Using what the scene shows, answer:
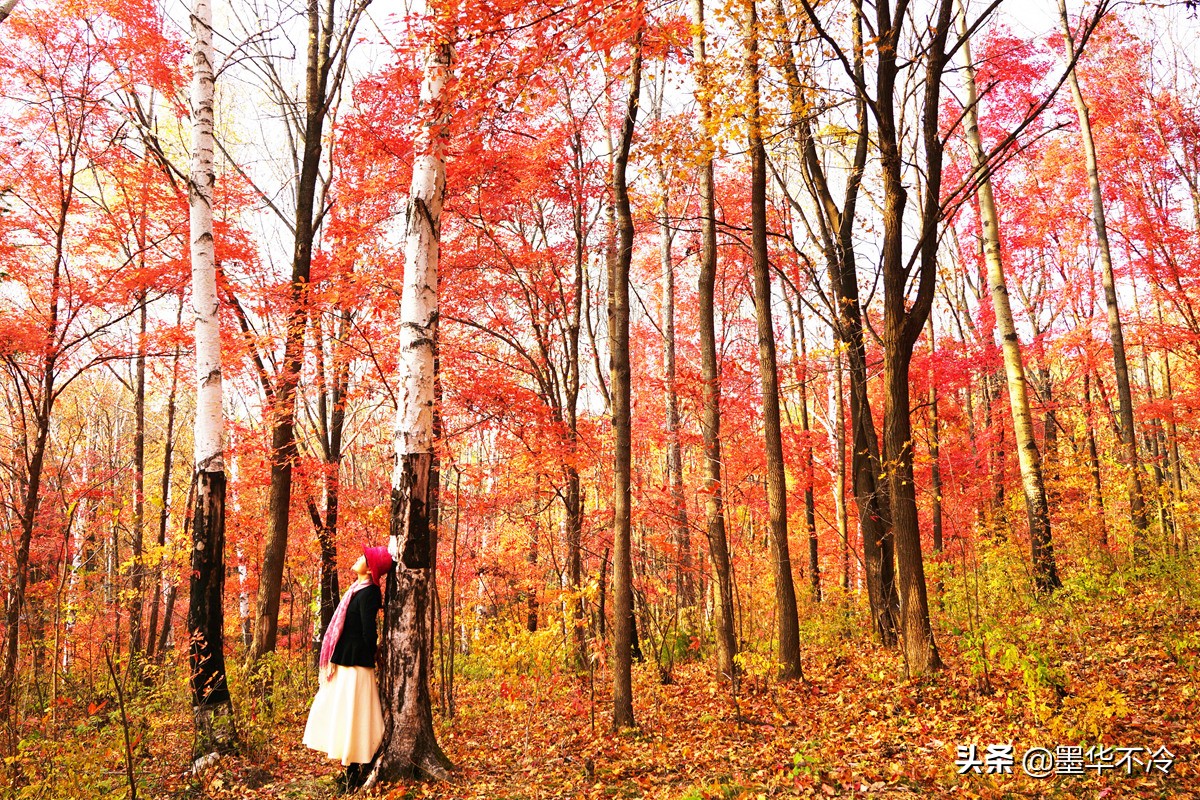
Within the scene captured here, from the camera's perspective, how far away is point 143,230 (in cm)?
1133

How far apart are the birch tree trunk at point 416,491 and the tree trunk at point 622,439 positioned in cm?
170

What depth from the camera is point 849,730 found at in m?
5.30

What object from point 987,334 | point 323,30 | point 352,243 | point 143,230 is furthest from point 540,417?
point 987,334

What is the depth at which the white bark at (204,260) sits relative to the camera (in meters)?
6.41

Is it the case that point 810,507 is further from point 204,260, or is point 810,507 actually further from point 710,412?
point 204,260

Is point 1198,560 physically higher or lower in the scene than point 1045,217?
lower

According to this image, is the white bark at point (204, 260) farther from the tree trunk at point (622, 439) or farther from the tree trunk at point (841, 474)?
the tree trunk at point (841, 474)

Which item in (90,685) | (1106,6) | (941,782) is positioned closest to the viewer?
(941,782)

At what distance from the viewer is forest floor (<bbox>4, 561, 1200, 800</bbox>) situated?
420 centimetres

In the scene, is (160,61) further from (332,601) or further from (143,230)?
(332,601)

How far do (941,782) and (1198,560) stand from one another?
258 inches

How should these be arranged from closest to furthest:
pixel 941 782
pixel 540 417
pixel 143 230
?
pixel 941 782, pixel 540 417, pixel 143 230

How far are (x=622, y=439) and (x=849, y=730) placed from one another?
3045 mm

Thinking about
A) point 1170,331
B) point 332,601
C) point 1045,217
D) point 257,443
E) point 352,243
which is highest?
point 1045,217
